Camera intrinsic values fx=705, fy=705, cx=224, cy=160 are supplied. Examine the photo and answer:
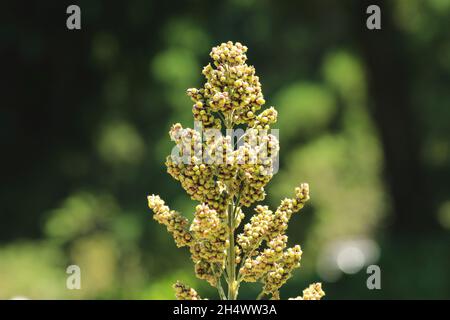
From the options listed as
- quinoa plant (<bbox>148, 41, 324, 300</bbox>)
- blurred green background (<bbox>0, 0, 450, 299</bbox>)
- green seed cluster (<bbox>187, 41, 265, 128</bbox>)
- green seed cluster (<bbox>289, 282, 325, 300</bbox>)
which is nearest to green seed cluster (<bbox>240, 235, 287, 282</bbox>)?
quinoa plant (<bbox>148, 41, 324, 300</bbox>)

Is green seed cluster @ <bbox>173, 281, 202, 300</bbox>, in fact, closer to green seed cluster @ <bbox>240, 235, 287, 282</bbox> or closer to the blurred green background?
green seed cluster @ <bbox>240, 235, 287, 282</bbox>

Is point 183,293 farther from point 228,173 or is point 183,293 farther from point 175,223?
point 228,173

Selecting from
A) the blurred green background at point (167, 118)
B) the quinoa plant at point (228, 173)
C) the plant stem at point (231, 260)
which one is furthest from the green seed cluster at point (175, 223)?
the blurred green background at point (167, 118)

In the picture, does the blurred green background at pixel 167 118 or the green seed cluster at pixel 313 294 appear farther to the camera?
the blurred green background at pixel 167 118

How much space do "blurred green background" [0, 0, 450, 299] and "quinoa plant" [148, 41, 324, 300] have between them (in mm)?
7688

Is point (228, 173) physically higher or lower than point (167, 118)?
lower

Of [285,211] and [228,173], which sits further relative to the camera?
[285,211]

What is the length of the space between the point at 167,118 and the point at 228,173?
9.36m

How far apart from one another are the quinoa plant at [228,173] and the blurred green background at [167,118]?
7.69 metres

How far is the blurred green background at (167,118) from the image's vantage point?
11.2m

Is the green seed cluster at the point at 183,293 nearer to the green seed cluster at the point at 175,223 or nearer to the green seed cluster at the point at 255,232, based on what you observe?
the green seed cluster at the point at 175,223

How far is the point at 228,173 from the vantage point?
231 centimetres

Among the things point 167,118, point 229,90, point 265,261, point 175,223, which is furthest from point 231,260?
point 167,118
